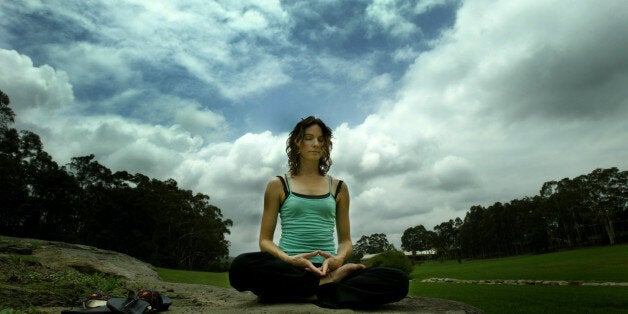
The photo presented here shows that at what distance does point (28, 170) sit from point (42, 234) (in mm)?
6626

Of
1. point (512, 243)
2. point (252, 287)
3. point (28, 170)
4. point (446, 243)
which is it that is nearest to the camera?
point (252, 287)

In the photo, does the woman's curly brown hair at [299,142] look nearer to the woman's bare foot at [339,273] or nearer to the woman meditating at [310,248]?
the woman meditating at [310,248]

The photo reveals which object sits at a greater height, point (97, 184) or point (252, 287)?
point (97, 184)

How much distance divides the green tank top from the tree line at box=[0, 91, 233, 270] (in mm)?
32263

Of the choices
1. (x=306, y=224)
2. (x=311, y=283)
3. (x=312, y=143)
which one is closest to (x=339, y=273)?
(x=311, y=283)

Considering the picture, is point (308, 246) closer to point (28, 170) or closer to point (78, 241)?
point (28, 170)

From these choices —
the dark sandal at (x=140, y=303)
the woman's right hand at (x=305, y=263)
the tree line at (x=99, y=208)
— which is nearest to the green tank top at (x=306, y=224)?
the woman's right hand at (x=305, y=263)

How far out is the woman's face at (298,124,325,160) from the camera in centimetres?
363

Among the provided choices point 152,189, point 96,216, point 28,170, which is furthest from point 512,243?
point 28,170

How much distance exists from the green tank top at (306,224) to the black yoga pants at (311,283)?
1.18 ft

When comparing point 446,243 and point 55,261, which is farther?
point 446,243

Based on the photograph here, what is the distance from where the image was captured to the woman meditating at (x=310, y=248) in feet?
9.39

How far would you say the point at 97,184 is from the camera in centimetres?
4144

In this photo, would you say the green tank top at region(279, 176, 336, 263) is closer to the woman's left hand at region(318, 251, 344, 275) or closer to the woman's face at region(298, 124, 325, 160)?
the woman's left hand at region(318, 251, 344, 275)
